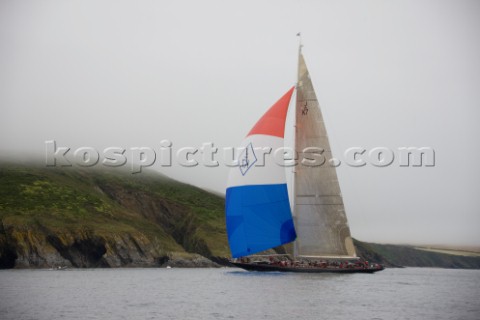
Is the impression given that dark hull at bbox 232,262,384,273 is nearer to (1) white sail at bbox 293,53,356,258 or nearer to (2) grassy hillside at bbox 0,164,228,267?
(1) white sail at bbox 293,53,356,258

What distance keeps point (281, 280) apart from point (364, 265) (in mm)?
17956

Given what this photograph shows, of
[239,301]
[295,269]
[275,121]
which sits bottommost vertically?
[295,269]

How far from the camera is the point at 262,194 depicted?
7106 centimetres

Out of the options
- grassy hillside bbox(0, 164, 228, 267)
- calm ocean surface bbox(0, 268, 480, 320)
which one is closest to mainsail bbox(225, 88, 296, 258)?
calm ocean surface bbox(0, 268, 480, 320)

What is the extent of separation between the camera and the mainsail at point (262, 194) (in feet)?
233

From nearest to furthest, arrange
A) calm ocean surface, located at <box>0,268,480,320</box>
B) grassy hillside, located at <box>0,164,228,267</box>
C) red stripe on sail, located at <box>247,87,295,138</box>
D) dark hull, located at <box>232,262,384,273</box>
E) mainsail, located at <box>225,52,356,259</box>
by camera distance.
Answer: calm ocean surface, located at <box>0,268,480,320</box> → mainsail, located at <box>225,52,356,259</box> → red stripe on sail, located at <box>247,87,295,138</box> → dark hull, located at <box>232,262,384,273</box> → grassy hillside, located at <box>0,164,228,267</box>

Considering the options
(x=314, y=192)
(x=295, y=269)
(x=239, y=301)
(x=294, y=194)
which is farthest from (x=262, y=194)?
(x=239, y=301)

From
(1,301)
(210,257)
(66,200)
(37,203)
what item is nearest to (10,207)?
(37,203)

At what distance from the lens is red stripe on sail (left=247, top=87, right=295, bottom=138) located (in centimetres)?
7188

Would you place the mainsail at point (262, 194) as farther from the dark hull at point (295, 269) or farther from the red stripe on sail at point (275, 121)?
the dark hull at point (295, 269)

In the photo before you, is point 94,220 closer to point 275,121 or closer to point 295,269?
point 295,269

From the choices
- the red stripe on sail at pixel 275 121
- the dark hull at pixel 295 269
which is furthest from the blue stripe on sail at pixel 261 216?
the red stripe on sail at pixel 275 121

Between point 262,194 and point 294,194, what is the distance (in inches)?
157

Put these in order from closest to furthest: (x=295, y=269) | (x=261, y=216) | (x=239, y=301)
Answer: (x=239, y=301)
(x=261, y=216)
(x=295, y=269)
